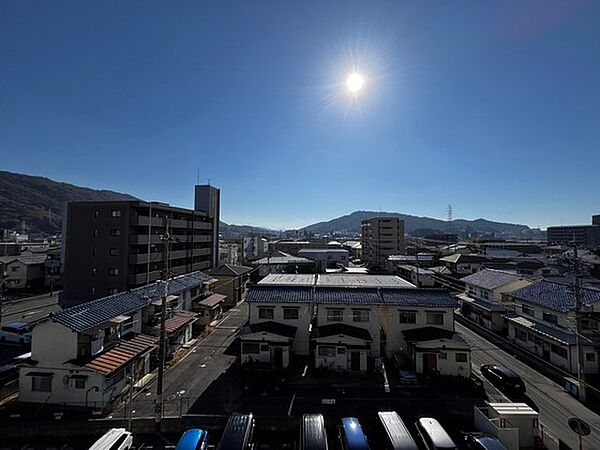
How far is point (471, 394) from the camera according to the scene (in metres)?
18.5

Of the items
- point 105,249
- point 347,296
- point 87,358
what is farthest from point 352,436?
point 105,249

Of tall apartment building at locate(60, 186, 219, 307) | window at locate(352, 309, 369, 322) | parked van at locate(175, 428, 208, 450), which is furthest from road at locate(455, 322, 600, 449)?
tall apartment building at locate(60, 186, 219, 307)

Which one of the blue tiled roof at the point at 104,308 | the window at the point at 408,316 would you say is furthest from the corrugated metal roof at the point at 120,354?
the window at the point at 408,316

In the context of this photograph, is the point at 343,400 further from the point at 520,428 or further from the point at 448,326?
the point at 448,326

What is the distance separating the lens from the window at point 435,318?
23.6m

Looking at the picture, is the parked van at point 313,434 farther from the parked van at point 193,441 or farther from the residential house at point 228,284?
the residential house at point 228,284

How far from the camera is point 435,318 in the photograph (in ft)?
77.7

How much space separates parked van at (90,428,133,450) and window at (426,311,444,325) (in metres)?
20.0

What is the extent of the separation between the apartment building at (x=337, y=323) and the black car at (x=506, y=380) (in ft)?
11.1

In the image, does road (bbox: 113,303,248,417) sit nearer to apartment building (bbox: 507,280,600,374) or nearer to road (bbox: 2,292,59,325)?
road (bbox: 2,292,59,325)

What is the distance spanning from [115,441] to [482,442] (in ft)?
48.0

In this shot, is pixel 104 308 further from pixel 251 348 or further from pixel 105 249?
pixel 105 249

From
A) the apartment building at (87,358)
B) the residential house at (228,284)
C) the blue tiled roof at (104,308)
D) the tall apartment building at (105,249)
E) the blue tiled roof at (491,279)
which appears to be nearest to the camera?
the apartment building at (87,358)

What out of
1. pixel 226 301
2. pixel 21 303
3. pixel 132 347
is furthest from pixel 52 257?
pixel 132 347
